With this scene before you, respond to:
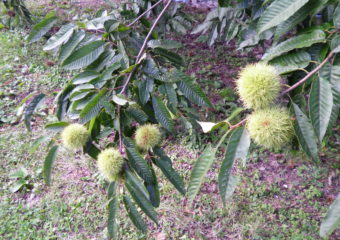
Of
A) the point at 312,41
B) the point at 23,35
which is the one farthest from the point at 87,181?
the point at 23,35

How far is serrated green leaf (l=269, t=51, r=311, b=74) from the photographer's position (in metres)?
0.78

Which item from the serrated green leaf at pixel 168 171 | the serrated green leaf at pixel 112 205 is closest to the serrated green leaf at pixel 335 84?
the serrated green leaf at pixel 168 171

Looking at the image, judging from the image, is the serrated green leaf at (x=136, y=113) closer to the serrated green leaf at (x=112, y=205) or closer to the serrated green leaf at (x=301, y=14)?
the serrated green leaf at (x=112, y=205)

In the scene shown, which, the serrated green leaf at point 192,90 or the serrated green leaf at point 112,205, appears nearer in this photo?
→ the serrated green leaf at point 112,205

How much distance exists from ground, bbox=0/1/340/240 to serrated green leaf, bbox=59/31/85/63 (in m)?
0.33

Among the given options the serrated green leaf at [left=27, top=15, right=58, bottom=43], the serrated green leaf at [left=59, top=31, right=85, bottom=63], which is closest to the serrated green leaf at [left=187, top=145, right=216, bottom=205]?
the serrated green leaf at [left=59, top=31, right=85, bottom=63]

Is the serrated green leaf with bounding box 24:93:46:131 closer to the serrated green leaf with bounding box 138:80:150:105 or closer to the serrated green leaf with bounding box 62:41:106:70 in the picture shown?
the serrated green leaf with bounding box 62:41:106:70

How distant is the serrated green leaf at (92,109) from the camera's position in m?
0.92

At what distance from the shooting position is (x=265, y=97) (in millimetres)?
740

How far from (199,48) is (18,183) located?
252cm

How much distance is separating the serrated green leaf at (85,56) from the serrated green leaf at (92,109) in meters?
0.25

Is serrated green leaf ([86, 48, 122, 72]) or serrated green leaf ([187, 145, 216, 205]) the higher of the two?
serrated green leaf ([86, 48, 122, 72])

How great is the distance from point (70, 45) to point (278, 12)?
0.77 metres

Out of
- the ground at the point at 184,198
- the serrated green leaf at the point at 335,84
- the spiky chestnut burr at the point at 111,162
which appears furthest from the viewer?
the ground at the point at 184,198
